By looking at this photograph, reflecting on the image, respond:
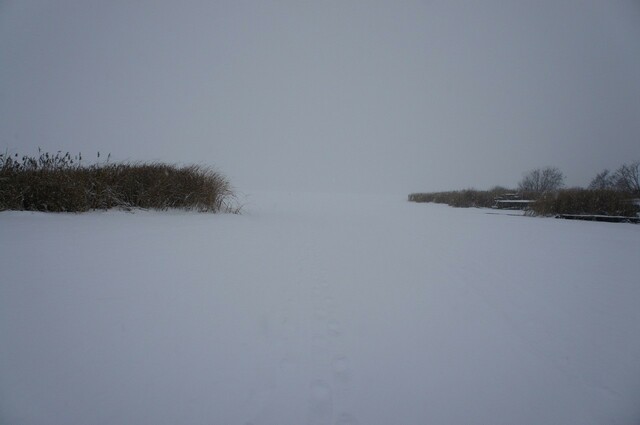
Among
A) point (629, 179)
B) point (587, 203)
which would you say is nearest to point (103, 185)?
point (587, 203)

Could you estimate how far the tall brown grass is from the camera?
4320 millimetres

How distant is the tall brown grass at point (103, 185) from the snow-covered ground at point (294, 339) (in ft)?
4.42

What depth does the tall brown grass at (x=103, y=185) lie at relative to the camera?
4.32 metres

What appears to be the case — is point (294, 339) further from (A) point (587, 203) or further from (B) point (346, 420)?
(A) point (587, 203)

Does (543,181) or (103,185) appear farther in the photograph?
(543,181)

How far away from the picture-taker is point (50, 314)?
1557mm

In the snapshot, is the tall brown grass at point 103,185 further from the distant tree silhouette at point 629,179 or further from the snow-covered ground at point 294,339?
the distant tree silhouette at point 629,179

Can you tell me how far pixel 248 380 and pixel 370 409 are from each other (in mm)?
602

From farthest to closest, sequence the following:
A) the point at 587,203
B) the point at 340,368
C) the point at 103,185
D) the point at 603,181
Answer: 1. the point at 603,181
2. the point at 587,203
3. the point at 103,185
4. the point at 340,368

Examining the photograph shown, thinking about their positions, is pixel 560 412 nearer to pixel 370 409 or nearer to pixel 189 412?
pixel 370 409

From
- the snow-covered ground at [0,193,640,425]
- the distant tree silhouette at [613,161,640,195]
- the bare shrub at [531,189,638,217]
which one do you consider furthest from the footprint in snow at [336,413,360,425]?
the distant tree silhouette at [613,161,640,195]

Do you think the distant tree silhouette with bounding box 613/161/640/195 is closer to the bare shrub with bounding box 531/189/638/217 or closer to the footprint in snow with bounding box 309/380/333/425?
the bare shrub with bounding box 531/189/638/217

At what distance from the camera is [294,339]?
167 cm

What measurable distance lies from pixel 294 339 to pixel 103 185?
Result: 5506mm
